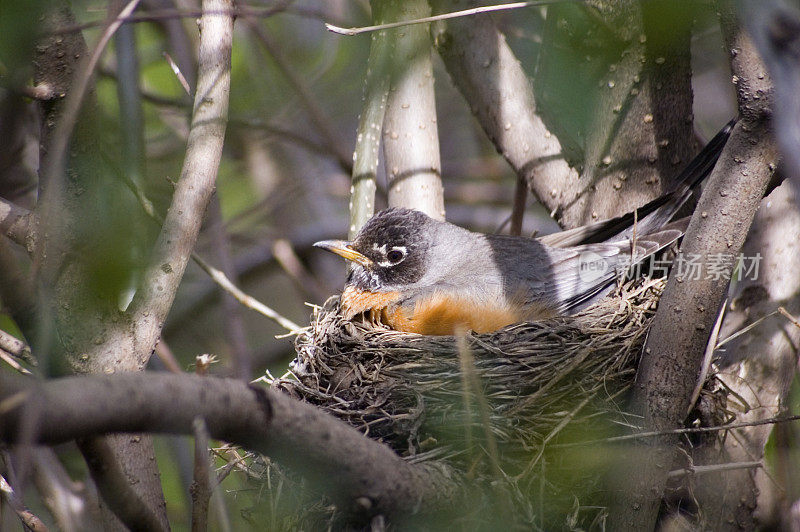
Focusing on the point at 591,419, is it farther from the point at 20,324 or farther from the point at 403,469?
the point at 20,324

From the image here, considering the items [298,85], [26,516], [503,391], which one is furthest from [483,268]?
[26,516]

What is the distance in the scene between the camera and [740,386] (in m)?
3.78

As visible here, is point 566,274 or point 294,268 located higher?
point 294,268

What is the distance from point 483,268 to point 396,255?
54 cm

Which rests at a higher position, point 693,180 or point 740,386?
point 693,180

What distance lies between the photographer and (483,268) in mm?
4461

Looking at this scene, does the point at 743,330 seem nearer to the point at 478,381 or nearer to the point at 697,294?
the point at 697,294

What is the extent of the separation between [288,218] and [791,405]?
485 centimetres

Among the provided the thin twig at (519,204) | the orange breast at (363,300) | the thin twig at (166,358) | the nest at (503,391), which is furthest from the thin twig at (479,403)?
the thin twig at (166,358)

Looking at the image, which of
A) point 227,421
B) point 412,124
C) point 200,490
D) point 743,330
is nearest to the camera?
point 227,421

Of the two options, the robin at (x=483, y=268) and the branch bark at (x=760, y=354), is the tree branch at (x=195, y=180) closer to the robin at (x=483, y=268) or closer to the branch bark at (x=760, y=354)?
the robin at (x=483, y=268)

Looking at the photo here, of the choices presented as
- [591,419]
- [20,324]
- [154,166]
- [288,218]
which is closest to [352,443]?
[20,324]

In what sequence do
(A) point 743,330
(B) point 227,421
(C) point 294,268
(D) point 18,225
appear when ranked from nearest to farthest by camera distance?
(B) point 227,421
(D) point 18,225
(A) point 743,330
(C) point 294,268

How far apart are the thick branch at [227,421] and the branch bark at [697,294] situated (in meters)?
1.08
